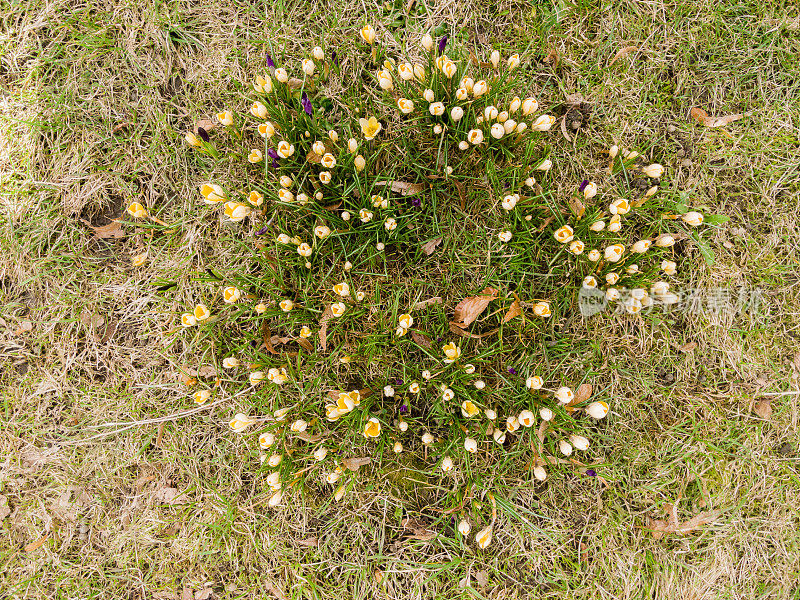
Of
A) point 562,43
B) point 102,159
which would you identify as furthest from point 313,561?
point 562,43

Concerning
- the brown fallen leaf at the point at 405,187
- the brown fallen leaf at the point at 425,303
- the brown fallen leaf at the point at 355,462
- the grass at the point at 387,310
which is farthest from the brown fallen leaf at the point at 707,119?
the brown fallen leaf at the point at 355,462

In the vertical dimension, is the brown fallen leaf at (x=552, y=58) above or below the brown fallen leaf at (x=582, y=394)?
above

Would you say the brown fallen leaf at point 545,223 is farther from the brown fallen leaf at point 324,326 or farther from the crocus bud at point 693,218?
the brown fallen leaf at point 324,326

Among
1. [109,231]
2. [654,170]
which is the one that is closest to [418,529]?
[654,170]

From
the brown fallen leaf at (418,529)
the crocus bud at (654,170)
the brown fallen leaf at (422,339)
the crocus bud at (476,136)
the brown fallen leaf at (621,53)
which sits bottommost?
the brown fallen leaf at (418,529)

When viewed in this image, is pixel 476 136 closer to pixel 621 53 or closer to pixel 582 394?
pixel 621 53

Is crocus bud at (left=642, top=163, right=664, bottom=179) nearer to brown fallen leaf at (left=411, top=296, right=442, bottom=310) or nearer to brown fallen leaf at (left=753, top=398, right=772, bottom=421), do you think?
brown fallen leaf at (left=411, top=296, right=442, bottom=310)

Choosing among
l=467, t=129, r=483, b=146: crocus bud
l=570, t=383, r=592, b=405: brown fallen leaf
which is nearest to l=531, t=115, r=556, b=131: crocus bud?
l=467, t=129, r=483, b=146: crocus bud
